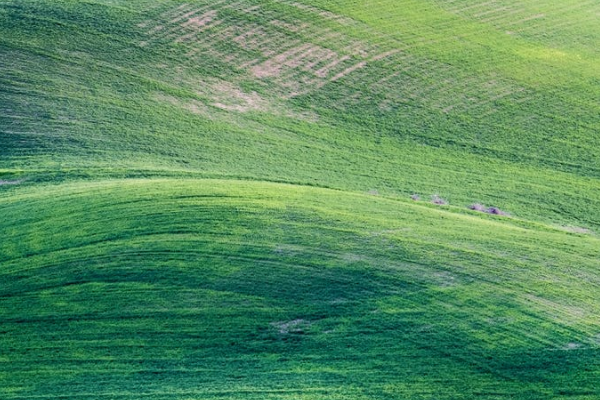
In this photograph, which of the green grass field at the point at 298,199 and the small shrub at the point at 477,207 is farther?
the small shrub at the point at 477,207

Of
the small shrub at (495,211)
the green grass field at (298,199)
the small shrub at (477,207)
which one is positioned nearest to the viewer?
the green grass field at (298,199)

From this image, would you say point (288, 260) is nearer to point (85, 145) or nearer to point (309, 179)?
point (309, 179)

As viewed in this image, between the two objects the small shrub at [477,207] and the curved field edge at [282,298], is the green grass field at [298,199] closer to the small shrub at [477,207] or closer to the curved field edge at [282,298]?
the curved field edge at [282,298]

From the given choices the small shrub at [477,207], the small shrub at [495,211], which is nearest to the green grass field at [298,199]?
the small shrub at [477,207]

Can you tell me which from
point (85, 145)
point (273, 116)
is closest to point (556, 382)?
point (273, 116)

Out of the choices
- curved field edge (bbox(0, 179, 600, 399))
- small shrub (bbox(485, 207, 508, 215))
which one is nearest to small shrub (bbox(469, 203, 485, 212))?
small shrub (bbox(485, 207, 508, 215))

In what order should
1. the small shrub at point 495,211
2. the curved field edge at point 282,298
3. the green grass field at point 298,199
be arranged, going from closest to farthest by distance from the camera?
the curved field edge at point 282,298, the green grass field at point 298,199, the small shrub at point 495,211
